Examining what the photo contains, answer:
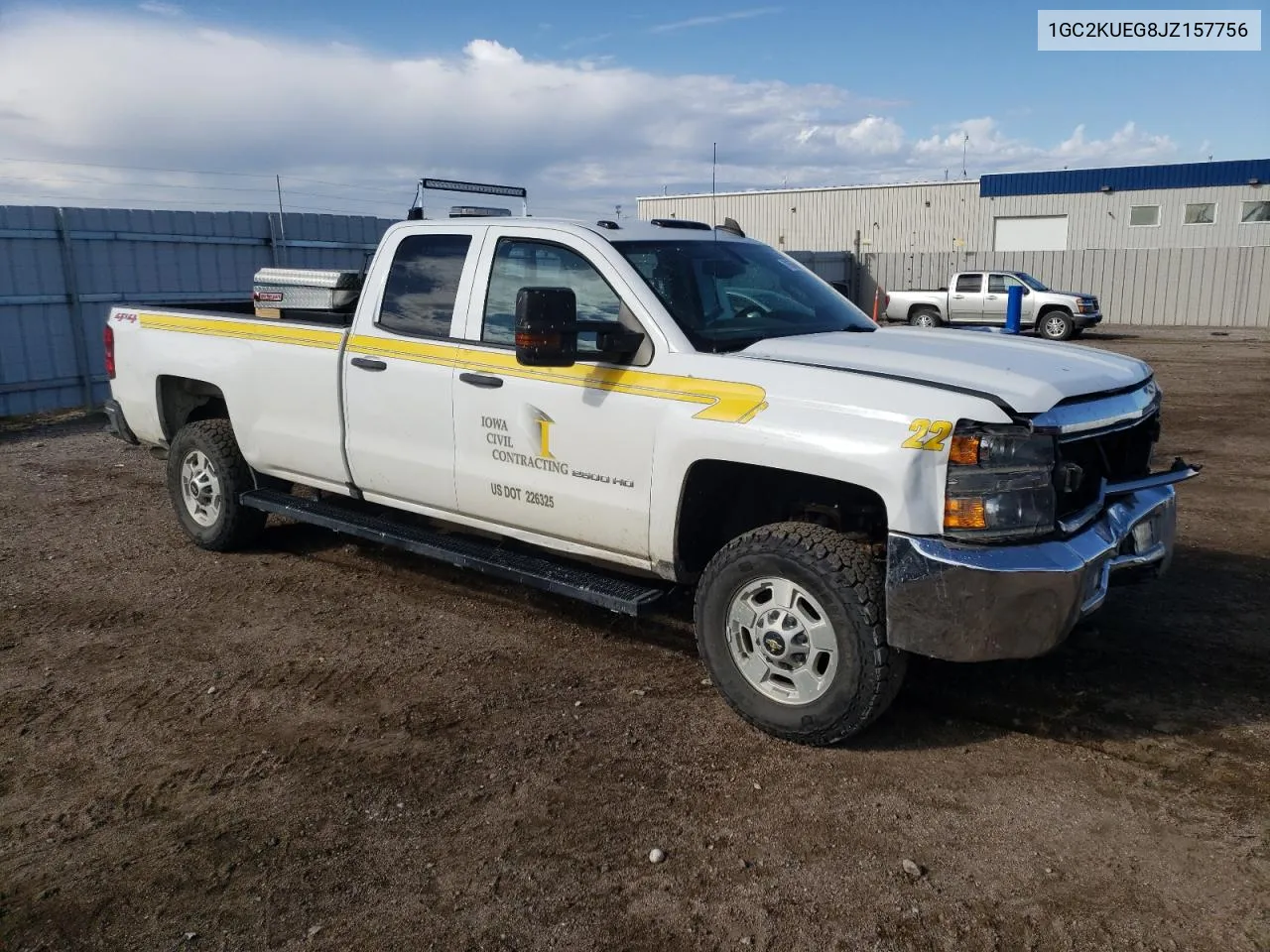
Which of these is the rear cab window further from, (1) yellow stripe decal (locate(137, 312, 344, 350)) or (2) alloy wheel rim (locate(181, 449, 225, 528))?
(2) alloy wheel rim (locate(181, 449, 225, 528))

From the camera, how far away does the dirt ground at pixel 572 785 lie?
Answer: 10.3 ft

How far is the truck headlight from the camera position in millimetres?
3627

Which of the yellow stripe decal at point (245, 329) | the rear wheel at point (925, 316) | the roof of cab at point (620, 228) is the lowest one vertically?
the rear wheel at point (925, 316)

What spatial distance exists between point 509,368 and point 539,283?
0.44m

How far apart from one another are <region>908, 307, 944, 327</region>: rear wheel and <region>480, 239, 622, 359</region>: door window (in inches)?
917

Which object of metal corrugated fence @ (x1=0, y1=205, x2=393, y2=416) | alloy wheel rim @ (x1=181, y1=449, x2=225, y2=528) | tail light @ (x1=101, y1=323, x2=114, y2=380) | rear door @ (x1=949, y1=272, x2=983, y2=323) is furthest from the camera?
rear door @ (x1=949, y1=272, x2=983, y2=323)

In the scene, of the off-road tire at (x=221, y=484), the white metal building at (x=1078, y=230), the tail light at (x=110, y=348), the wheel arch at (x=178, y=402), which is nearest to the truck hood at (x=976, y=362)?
the off-road tire at (x=221, y=484)

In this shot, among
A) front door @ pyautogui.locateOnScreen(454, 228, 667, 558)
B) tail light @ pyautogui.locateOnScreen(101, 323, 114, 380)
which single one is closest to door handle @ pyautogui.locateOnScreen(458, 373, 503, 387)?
front door @ pyautogui.locateOnScreen(454, 228, 667, 558)

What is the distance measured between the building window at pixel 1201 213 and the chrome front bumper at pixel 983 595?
35259 mm

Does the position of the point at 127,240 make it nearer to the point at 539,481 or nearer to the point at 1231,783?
the point at 539,481

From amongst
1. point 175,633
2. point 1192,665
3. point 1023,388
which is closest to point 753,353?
point 1023,388

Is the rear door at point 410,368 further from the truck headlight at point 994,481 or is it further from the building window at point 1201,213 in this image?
the building window at point 1201,213

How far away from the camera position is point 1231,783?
3.81 meters

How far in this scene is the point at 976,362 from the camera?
4.17 metres
